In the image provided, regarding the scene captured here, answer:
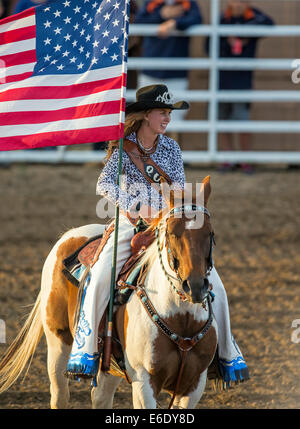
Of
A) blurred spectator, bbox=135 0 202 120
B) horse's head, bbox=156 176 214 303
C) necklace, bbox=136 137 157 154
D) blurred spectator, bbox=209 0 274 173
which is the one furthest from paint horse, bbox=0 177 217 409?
blurred spectator, bbox=209 0 274 173

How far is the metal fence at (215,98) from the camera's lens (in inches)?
538

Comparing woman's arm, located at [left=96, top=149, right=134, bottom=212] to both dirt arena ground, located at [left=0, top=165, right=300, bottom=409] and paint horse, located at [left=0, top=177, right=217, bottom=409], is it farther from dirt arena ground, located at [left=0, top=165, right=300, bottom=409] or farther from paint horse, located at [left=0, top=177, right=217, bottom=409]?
dirt arena ground, located at [left=0, top=165, right=300, bottom=409]

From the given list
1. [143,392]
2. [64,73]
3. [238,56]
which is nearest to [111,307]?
[143,392]

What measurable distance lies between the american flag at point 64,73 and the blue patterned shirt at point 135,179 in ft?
0.65

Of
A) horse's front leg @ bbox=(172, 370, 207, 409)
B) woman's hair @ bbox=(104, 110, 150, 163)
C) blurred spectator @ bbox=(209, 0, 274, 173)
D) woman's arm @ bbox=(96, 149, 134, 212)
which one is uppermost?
blurred spectator @ bbox=(209, 0, 274, 173)

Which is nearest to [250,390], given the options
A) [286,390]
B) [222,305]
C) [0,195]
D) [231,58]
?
[286,390]

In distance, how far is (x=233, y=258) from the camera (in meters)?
10.2

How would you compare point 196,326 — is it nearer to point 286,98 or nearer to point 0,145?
point 0,145

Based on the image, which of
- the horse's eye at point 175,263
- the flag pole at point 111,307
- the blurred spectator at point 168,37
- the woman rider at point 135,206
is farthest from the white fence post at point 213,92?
the horse's eye at point 175,263

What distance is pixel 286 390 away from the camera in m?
6.08

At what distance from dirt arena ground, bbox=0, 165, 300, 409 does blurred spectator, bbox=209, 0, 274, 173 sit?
0.59 meters

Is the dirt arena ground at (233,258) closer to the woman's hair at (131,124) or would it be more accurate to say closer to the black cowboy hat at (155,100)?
the woman's hair at (131,124)

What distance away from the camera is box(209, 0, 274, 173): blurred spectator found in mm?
13531

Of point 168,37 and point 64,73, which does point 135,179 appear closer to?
point 64,73
